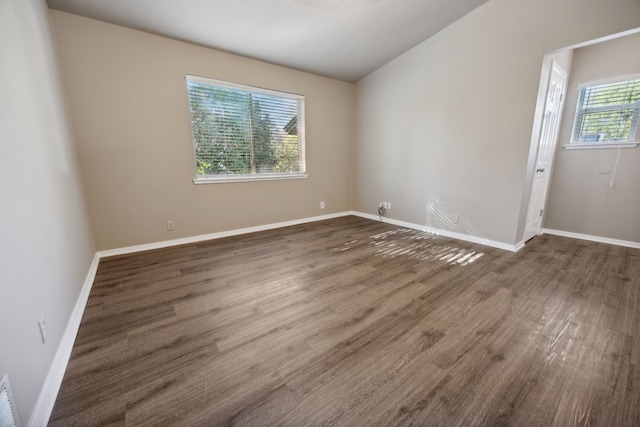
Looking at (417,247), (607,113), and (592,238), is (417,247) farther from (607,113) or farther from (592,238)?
(607,113)

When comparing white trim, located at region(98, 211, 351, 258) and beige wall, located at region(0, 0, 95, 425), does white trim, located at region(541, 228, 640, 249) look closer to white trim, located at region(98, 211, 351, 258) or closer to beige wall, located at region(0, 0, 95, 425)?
white trim, located at region(98, 211, 351, 258)

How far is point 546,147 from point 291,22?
3.61 meters

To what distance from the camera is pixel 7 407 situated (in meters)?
0.82

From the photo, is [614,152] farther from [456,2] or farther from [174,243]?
[174,243]

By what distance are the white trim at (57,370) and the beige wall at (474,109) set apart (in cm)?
404

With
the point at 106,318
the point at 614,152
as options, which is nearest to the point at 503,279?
the point at 614,152

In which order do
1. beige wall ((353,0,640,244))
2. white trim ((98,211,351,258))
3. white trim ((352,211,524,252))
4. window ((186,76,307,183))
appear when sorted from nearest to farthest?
beige wall ((353,0,640,244)) < white trim ((98,211,351,258)) < white trim ((352,211,524,252)) < window ((186,76,307,183))

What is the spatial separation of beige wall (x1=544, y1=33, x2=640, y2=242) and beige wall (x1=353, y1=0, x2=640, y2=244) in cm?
119

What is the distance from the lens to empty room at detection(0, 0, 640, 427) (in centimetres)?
118

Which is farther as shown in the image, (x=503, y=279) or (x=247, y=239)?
(x=247, y=239)

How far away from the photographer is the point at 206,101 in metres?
3.24

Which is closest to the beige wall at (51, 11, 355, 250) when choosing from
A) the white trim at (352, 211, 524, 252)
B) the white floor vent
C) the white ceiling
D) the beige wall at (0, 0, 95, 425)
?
the white ceiling

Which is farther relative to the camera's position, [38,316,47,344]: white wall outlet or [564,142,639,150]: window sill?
[564,142,639,150]: window sill

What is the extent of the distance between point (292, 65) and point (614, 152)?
4.51 metres
